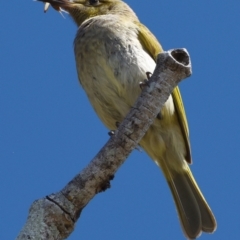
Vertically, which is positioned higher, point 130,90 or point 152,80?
point 130,90

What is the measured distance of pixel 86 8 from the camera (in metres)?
6.70

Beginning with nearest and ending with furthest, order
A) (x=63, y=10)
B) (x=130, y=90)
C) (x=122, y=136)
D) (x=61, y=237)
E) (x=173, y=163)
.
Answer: (x=61, y=237) < (x=122, y=136) < (x=130, y=90) < (x=173, y=163) < (x=63, y=10)

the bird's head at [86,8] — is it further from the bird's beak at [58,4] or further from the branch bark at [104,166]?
the branch bark at [104,166]

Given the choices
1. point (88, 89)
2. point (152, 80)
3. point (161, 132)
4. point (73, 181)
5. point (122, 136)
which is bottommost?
point (73, 181)

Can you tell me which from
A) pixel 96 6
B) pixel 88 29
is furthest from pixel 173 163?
pixel 96 6

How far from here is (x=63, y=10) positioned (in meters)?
6.72

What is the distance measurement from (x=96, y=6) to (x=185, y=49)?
3037 millimetres

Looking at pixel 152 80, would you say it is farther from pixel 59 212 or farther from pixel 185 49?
pixel 59 212

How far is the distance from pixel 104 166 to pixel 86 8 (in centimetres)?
341

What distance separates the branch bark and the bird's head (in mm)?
2791

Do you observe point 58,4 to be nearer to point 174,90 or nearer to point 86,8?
point 86,8

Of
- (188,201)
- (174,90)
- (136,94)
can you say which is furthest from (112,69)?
(188,201)

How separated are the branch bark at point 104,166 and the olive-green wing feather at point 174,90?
175 cm

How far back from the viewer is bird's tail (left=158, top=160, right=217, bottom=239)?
5699mm
